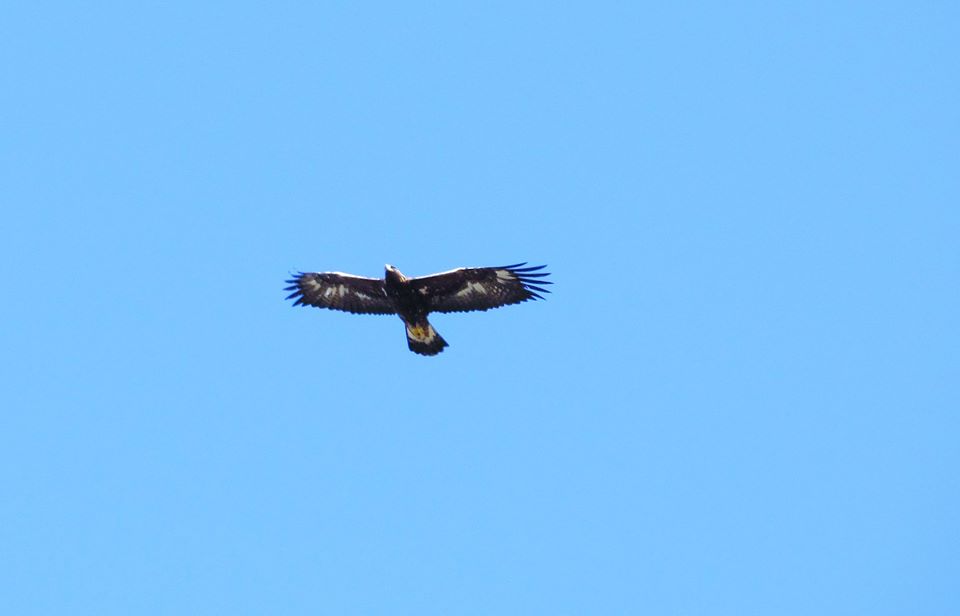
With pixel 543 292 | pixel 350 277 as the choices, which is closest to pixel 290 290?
pixel 350 277

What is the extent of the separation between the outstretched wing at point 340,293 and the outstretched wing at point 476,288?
90cm

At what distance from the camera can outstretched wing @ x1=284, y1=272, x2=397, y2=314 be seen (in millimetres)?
22438

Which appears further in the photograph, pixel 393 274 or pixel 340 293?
pixel 340 293

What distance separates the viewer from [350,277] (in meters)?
22.3

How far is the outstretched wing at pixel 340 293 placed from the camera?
2244cm

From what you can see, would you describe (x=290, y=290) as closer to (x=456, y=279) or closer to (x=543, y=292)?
(x=456, y=279)

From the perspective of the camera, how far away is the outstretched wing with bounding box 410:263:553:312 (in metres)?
21.6

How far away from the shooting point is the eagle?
71.0ft

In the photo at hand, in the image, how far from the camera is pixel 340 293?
2275cm

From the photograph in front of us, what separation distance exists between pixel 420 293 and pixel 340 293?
1684mm

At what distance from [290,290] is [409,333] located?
2.35 metres

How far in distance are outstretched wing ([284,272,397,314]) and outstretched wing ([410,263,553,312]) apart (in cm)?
90

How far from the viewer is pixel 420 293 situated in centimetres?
2192

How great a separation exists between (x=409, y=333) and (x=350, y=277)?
143 cm
